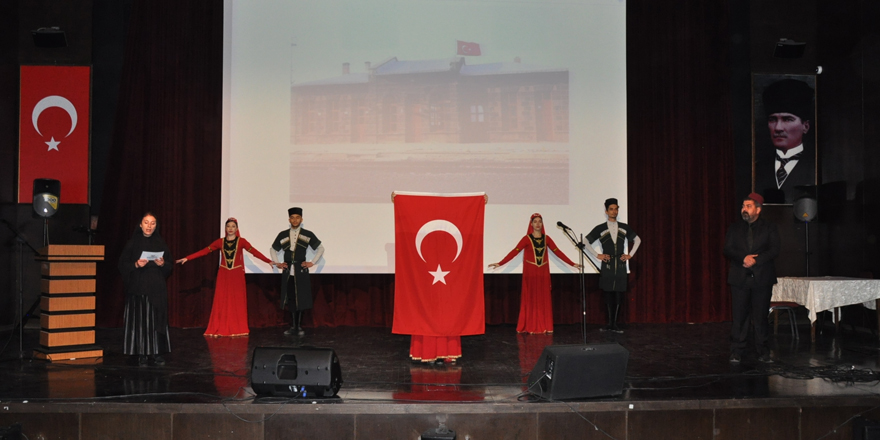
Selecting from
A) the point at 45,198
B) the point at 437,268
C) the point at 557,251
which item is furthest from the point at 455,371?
the point at 45,198

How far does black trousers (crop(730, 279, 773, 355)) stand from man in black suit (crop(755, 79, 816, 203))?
141 inches

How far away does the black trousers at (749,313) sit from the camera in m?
5.44

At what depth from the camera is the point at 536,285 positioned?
7.58 metres

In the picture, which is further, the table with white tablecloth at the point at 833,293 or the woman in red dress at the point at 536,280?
the woman in red dress at the point at 536,280

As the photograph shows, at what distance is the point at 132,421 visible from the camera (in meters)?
3.90

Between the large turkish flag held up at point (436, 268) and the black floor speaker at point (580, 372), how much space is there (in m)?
1.39

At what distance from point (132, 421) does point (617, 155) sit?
20.1 feet

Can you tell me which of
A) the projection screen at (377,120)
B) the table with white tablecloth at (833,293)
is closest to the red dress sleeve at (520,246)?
the projection screen at (377,120)

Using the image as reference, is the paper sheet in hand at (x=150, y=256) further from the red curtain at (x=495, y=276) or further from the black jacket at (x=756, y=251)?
the black jacket at (x=756, y=251)

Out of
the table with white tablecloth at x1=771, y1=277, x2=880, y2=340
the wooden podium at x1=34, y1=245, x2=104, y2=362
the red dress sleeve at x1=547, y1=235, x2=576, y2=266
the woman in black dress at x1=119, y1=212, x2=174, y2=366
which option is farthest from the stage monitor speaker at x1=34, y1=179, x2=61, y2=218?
the table with white tablecloth at x1=771, y1=277, x2=880, y2=340

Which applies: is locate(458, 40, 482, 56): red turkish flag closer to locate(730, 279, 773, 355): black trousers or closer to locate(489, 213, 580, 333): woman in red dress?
locate(489, 213, 580, 333): woman in red dress

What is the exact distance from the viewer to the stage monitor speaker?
5.90 metres

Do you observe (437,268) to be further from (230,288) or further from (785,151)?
(785,151)

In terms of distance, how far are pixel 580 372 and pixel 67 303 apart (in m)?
4.57
